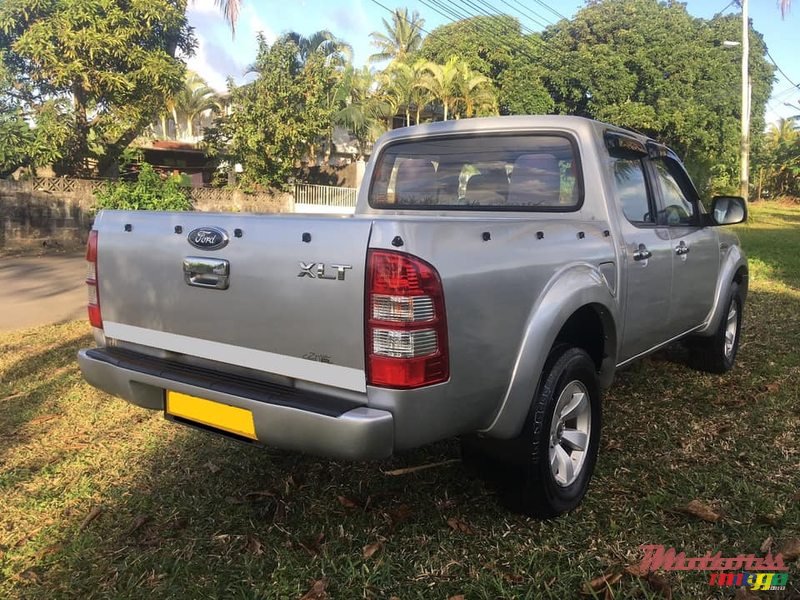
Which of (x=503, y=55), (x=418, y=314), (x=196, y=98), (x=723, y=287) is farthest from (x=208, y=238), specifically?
(x=503, y=55)

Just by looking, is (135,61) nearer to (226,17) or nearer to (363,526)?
(226,17)

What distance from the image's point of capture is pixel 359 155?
3259 centimetres

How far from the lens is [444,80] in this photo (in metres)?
29.1

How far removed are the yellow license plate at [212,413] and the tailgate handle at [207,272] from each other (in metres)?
0.44

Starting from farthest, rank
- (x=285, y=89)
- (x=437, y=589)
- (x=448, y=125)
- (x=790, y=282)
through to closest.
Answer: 1. (x=285, y=89)
2. (x=790, y=282)
3. (x=448, y=125)
4. (x=437, y=589)

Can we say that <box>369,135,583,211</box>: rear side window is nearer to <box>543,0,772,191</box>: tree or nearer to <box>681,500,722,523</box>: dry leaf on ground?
<box>681,500,722,523</box>: dry leaf on ground

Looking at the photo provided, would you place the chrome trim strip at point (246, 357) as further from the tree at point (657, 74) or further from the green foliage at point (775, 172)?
the green foliage at point (775, 172)

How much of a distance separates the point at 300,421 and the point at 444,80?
94.8 feet

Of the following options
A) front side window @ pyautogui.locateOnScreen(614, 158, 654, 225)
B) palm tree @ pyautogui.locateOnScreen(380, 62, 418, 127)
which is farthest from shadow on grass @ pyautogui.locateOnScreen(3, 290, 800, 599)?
palm tree @ pyautogui.locateOnScreen(380, 62, 418, 127)

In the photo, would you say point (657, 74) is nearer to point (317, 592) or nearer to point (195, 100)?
point (195, 100)

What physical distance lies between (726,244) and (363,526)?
3609 millimetres

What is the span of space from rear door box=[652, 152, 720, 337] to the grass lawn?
0.66 meters

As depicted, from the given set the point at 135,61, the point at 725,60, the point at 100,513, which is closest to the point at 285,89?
→ the point at 135,61

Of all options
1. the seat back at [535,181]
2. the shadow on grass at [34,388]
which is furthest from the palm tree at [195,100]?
the seat back at [535,181]
